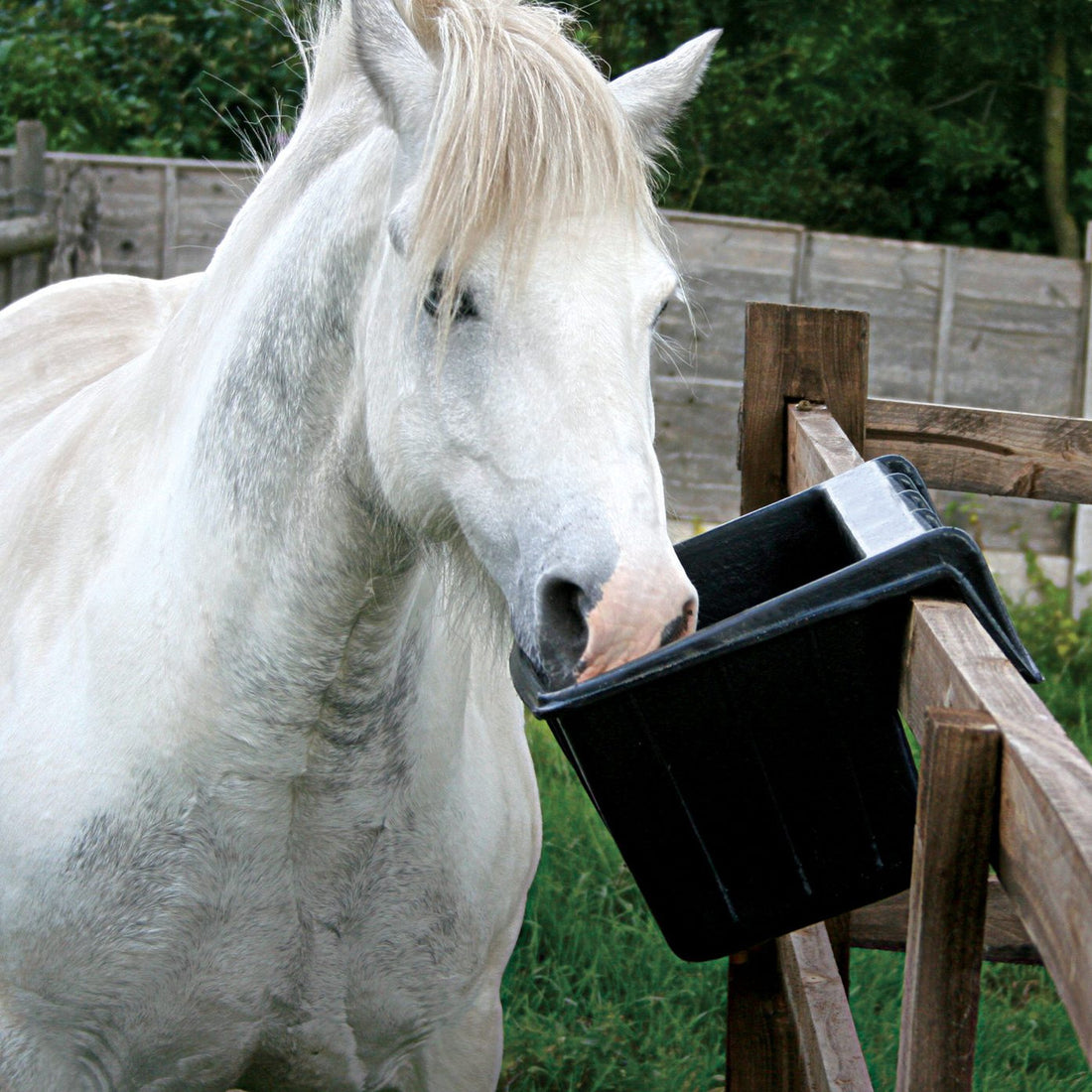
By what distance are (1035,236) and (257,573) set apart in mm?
7953

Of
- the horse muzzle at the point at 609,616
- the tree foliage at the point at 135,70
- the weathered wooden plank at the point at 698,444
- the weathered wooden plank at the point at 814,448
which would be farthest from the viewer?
the tree foliage at the point at 135,70

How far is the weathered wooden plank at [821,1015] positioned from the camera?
1.78 m

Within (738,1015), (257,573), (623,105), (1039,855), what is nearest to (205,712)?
(257,573)

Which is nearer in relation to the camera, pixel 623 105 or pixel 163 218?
pixel 623 105

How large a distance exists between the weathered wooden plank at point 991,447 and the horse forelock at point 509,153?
978mm

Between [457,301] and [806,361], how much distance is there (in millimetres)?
1047

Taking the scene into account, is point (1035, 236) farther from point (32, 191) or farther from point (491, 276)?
point (491, 276)

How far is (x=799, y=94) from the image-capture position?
8273 mm

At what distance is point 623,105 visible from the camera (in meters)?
1.70

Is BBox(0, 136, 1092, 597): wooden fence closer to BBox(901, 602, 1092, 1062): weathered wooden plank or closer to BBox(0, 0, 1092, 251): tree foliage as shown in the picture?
BBox(0, 0, 1092, 251): tree foliage

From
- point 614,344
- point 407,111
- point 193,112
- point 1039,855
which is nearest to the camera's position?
point 1039,855

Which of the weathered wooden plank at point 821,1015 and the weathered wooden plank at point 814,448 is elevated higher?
the weathered wooden plank at point 814,448

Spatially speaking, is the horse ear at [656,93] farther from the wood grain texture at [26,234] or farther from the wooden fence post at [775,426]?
the wood grain texture at [26,234]

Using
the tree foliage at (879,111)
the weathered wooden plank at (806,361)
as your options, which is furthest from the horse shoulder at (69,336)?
the tree foliage at (879,111)
